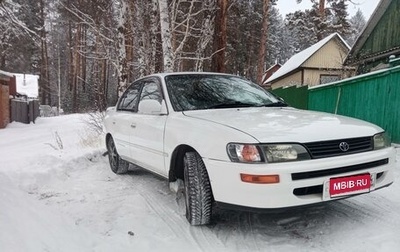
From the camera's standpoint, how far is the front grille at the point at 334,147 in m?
2.82

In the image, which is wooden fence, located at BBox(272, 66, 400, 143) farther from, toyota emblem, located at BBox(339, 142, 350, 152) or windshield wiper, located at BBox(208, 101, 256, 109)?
toyota emblem, located at BBox(339, 142, 350, 152)

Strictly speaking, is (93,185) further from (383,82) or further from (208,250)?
(383,82)

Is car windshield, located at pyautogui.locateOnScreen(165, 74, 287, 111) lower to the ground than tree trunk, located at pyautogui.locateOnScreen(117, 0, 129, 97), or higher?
lower

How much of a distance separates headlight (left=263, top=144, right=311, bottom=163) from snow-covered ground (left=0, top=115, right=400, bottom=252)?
0.50 meters

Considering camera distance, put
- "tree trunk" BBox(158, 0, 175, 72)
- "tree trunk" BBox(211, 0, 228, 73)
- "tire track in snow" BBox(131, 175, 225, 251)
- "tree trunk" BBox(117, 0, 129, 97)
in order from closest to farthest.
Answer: "tire track in snow" BBox(131, 175, 225, 251) < "tree trunk" BBox(158, 0, 175, 72) < "tree trunk" BBox(211, 0, 228, 73) < "tree trunk" BBox(117, 0, 129, 97)

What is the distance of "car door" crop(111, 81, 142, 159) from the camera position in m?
4.89

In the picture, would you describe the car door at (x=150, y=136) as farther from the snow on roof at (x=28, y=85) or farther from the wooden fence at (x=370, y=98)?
the snow on roof at (x=28, y=85)

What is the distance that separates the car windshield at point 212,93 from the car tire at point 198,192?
2.51ft

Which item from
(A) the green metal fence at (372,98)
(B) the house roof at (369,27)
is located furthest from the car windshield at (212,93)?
(B) the house roof at (369,27)

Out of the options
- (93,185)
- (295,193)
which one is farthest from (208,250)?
(93,185)

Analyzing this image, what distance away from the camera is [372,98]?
7.62 m

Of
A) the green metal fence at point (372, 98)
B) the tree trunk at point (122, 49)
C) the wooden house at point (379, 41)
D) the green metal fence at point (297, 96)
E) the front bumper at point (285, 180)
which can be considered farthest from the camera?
the wooden house at point (379, 41)

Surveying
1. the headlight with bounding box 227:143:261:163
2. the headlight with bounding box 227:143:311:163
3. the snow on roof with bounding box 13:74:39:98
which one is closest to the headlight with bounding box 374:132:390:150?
the headlight with bounding box 227:143:311:163

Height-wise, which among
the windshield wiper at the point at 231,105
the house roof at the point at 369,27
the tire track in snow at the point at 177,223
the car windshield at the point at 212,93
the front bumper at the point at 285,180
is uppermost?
the house roof at the point at 369,27
